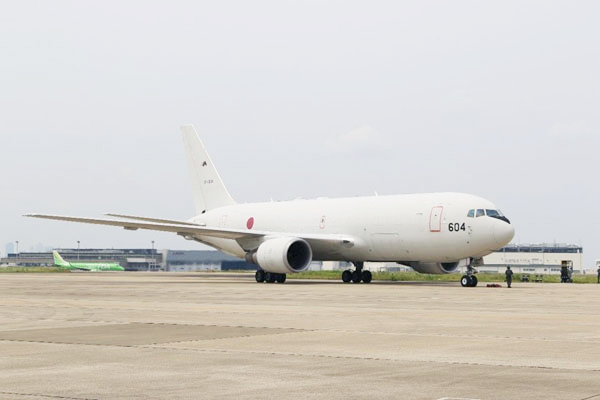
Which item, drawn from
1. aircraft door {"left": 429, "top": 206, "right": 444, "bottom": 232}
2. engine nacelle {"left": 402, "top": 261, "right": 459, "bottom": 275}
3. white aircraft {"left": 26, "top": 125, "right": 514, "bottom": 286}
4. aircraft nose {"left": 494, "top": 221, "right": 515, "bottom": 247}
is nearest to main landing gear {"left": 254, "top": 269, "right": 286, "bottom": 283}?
white aircraft {"left": 26, "top": 125, "right": 514, "bottom": 286}

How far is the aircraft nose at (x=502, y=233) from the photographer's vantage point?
4144 cm

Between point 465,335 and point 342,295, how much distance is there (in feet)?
51.1

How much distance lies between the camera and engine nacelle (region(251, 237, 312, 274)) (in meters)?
45.3

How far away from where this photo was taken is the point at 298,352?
13.6 metres

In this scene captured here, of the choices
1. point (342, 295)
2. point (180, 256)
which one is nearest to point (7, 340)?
point (342, 295)

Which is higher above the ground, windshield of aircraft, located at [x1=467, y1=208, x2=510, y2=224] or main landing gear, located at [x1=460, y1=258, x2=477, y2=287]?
windshield of aircraft, located at [x1=467, y1=208, x2=510, y2=224]

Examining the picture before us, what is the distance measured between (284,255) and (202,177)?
57.1 feet

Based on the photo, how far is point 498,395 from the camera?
31.6ft

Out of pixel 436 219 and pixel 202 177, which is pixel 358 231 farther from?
pixel 202 177

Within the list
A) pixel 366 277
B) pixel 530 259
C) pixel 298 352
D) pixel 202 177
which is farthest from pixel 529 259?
pixel 298 352

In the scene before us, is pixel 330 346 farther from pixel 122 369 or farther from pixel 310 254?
pixel 310 254

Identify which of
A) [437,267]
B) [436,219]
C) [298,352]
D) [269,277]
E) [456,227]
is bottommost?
[298,352]

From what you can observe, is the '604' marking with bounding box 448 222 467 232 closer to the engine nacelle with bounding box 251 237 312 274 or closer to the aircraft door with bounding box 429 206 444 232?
the aircraft door with bounding box 429 206 444 232

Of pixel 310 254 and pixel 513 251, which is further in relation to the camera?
pixel 513 251
